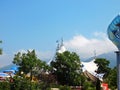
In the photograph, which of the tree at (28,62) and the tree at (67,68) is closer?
the tree at (28,62)

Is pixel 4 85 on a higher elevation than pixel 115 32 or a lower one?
higher

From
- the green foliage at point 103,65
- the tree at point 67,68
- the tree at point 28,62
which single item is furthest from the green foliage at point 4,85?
the green foliage at point 103,65

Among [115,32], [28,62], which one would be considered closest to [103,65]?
[28,62]

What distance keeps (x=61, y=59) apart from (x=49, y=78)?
7.29 meters

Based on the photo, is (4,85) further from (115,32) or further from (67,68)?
(67,68)

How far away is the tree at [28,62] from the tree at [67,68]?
797 cm

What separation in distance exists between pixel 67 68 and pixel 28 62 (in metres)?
11.4

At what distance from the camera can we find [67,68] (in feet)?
236

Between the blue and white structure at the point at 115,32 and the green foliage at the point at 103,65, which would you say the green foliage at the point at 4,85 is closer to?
the blue and white structure at the point at 115,32

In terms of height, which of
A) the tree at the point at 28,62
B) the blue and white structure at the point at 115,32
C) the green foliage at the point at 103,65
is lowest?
the blue and white structure at the point at 115,32

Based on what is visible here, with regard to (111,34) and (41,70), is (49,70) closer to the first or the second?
(41,70)

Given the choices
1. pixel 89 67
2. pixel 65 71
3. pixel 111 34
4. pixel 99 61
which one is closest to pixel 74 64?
pixel 65 71

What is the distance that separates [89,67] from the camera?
10662 centimetres

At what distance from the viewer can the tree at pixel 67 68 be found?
7138 cm
